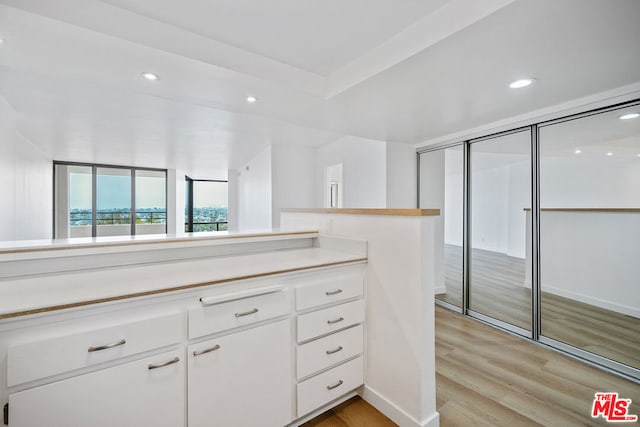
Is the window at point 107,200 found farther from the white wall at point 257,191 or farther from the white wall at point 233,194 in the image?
the white wall at point 257,191

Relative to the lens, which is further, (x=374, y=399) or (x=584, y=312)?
(x=584, y=312)

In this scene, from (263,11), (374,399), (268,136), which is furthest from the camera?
(268,136)

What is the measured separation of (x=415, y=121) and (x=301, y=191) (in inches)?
111

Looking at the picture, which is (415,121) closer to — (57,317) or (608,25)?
(608,25)

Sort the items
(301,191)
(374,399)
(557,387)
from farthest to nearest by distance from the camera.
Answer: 1. (301,191)
2. (557,387)
3. (374,399)

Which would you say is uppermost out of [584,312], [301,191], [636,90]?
[636,90]

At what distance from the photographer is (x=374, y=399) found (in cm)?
174

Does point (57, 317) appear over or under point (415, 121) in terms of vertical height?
under

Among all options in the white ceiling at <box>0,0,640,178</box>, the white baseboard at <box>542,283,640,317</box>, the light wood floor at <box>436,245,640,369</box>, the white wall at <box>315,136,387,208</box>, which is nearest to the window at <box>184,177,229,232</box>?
the white wall at <box>315,136,387,208</box>

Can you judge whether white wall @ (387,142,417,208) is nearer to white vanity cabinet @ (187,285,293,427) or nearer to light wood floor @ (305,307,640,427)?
light wood floor @ (305,307,640,427)

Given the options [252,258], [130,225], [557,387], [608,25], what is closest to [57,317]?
[252,258]

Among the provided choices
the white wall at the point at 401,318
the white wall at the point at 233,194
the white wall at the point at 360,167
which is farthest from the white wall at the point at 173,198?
the white wall at the point at 401,318

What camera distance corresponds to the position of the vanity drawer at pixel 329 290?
152cm

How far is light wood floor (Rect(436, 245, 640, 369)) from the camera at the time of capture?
7.46ft
